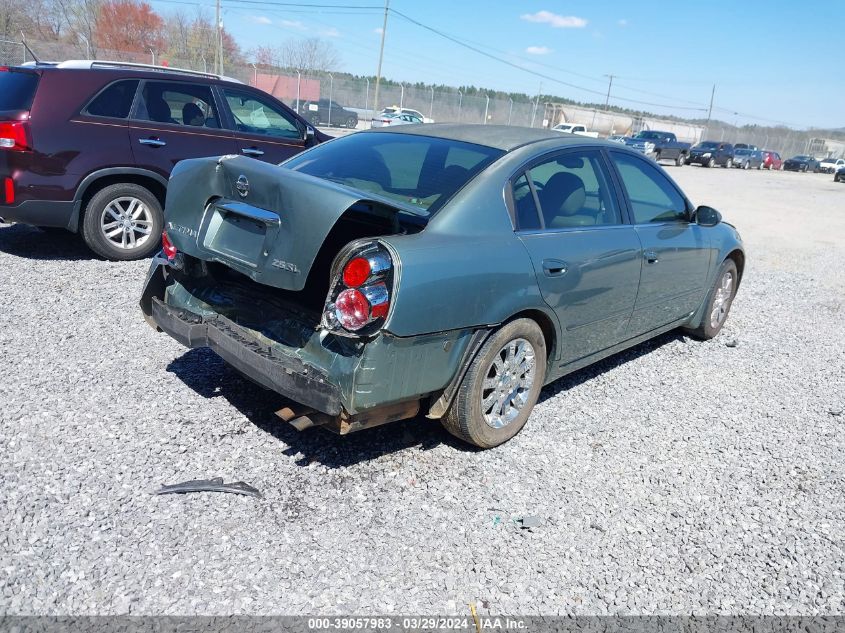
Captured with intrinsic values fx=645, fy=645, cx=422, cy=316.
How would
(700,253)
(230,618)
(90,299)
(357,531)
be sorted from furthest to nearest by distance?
(90,299), (700,253), (357,531), (230,618)

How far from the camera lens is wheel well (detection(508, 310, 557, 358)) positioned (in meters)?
3.48

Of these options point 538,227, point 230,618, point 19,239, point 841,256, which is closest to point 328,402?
point 230,618

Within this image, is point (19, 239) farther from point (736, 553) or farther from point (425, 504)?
point (736, 553)

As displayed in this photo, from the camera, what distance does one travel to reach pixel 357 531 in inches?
110

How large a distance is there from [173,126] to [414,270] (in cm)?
494

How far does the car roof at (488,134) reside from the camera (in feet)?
A: 12.3

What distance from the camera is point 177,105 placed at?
676 cm

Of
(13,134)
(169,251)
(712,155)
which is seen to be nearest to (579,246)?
(169,251)

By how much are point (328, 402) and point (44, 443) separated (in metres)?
1.56

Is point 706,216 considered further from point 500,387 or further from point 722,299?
point 500,387

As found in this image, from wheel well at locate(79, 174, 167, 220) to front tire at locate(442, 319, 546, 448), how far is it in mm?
4682

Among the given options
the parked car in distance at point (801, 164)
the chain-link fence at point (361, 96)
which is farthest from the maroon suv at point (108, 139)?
the parked car in distance at point (801, 164)

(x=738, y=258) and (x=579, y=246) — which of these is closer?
(x=579, y=246)

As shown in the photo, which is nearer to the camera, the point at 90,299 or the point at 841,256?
the point at 90,299
